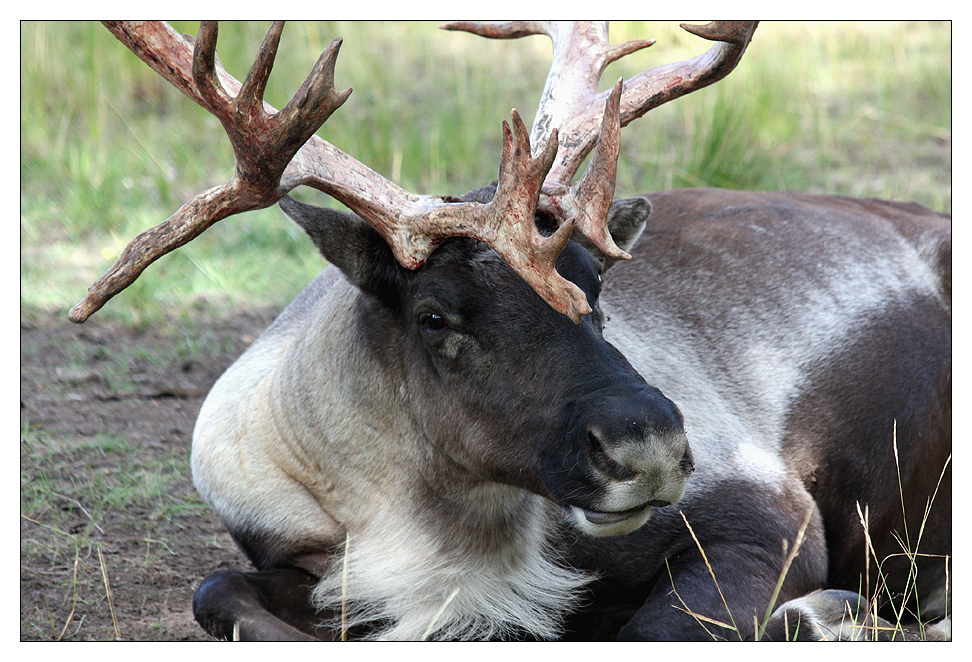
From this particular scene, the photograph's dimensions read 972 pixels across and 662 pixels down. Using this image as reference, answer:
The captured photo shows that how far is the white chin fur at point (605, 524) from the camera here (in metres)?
2.85

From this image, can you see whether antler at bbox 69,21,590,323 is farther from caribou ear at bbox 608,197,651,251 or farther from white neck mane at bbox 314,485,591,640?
white neck mane at bbox 314,485,591,640

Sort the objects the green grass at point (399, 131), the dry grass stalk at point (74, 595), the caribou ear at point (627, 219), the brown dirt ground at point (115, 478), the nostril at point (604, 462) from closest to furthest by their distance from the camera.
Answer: the nostril at point (604, 462), the dry grass stalk at point (74, 595), the caribou ear at point (627, 219), the brown dirt ground at point (115, 478), the green grass at point (399, 131)

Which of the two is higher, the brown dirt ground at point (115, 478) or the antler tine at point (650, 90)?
the antler tine at point (650, 90)

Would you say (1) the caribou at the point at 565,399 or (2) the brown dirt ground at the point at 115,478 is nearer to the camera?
(1) the caribou at the point at 565,399

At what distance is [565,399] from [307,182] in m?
1.05

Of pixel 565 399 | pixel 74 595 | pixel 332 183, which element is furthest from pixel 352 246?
pixel 74 595

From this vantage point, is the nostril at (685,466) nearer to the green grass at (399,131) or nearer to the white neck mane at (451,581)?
the white neck mane at (451,581)

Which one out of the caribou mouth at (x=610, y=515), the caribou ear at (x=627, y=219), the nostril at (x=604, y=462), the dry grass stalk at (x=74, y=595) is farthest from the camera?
the caribou ear at (x=627, y=219)

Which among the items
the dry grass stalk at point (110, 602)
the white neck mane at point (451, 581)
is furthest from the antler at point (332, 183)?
the dry grass stalk at point (110, 602)

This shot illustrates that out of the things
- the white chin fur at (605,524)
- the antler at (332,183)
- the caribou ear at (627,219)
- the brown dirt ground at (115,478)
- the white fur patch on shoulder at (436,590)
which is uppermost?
the antler at (332,183)

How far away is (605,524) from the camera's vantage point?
9.34 ft

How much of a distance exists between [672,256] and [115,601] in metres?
2.61

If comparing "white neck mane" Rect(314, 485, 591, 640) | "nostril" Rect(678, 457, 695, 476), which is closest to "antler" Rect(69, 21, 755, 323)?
"nostril" Rect(678, 457, 695, 476)

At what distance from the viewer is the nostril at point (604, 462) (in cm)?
270
